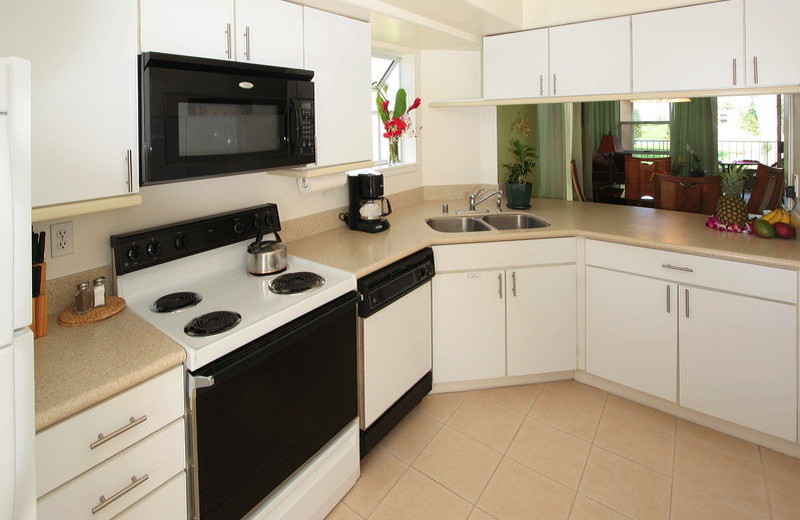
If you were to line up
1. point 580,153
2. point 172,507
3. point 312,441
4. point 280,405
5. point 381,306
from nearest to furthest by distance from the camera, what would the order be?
point 172,507 < point 280,405 < point 312,441 < point 381,306 < point 580,153

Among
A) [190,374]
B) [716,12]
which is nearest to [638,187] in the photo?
[716,12]

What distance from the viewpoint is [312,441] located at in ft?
5.86

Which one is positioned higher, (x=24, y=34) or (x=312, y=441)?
(x=24, y=34)

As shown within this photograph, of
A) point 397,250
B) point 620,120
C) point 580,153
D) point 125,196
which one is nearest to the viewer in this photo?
point 125,196

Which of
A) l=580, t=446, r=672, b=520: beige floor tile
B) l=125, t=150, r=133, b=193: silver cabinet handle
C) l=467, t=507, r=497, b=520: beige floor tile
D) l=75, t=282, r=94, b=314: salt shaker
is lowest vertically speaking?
l=467, t=507, r=497, b=520: beige floor tile

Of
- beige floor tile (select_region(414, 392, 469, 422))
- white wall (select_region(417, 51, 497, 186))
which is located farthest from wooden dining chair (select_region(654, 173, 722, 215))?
beige floor tile (select_region(414, 392, 469, 422))

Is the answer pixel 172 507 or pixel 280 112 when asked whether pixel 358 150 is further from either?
pixel 172 507

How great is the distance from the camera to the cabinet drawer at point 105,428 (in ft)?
3.55

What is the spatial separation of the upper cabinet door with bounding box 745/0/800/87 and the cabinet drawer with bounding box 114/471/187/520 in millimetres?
2873

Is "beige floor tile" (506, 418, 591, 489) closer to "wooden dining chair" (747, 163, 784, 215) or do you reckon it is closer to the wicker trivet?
"wooden dining chair" (747, 163, 784, 215)

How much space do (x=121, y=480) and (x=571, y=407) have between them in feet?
7.00

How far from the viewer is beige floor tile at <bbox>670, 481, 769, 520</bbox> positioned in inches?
Result: 73.2

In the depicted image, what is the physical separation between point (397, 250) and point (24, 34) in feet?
4.92

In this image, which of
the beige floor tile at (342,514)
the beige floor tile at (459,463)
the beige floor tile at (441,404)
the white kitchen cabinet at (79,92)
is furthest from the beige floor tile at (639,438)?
the white kitchen cabinet at (79,92)
